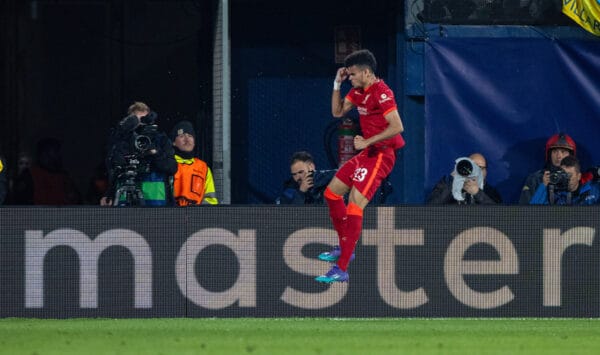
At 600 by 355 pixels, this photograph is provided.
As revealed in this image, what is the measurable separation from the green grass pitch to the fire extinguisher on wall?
3.44 meters

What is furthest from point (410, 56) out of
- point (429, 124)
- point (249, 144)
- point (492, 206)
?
point (492, 206)

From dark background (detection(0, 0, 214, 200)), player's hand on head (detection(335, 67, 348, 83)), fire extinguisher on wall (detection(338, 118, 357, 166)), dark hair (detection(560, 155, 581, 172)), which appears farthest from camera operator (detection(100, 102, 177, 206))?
dark background (detection(0, 0, 214, 200))

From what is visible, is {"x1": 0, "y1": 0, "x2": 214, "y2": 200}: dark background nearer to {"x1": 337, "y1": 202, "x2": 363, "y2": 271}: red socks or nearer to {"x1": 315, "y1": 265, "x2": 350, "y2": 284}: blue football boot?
{"x1": 337, "y1": 202, "x2": 363, "y2": 271}: red socks

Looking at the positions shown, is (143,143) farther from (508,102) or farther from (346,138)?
(508,102)

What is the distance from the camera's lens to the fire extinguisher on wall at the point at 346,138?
18.0 meters

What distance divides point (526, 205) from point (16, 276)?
474cm

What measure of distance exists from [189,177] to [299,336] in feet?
11.0

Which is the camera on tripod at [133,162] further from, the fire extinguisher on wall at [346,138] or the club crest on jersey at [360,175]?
the fire extinguisher on wall at [346,138]

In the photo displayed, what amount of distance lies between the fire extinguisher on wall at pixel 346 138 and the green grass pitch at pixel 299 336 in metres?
3.44

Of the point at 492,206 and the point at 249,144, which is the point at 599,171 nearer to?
the point at 492,206

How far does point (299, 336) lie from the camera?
13133 millimetres

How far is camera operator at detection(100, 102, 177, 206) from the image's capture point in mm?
15297

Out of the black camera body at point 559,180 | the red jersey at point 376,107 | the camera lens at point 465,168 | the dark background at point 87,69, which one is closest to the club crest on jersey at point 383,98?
the red jersey at point 376,107

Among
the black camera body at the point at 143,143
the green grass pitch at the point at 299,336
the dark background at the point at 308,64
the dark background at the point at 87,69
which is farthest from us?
the dark background at the point at 87,69
